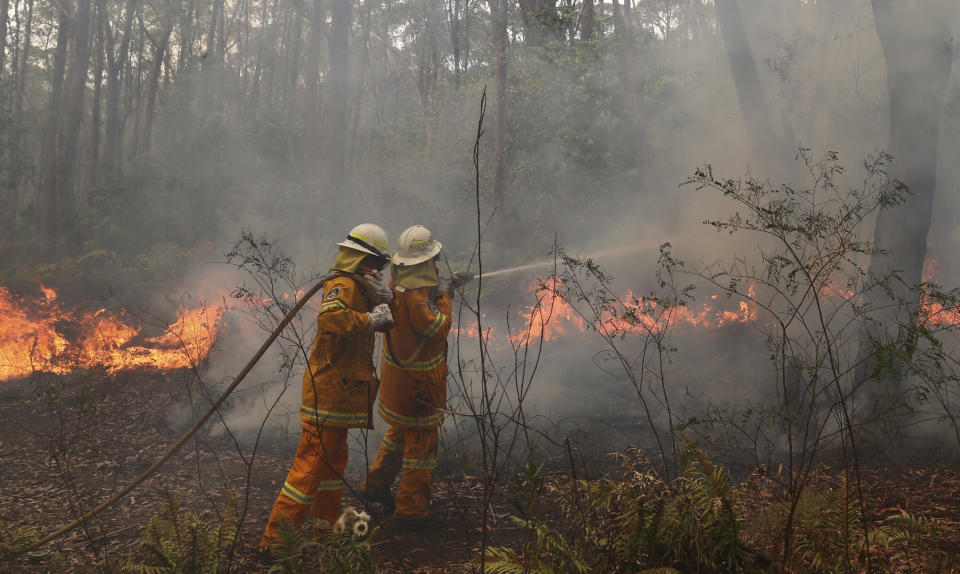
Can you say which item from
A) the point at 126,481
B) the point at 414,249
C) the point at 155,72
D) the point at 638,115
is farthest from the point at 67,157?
the point at 414,249

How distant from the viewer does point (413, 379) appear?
4367 millimetres

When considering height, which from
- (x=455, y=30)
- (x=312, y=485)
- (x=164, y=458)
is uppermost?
(x=455, y=30)

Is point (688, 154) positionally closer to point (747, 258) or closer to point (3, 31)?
point (747, 258)

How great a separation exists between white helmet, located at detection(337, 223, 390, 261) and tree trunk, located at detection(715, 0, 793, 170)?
5.68 meters

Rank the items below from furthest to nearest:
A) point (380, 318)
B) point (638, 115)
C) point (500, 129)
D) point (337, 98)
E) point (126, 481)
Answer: point (337, 98) < point (500, 129) < point (638, 115) < point (126, 481) < point (380, 318)

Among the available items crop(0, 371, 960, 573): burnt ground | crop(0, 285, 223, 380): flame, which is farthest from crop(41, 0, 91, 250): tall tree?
crop(0, 371, 960, 573): burnt ground

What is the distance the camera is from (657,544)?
2.58m

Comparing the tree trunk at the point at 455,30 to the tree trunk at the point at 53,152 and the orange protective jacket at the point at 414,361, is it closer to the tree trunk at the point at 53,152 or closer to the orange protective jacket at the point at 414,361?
the tree trunk at the point at 53,152

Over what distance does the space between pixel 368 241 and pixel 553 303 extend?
4.30 feet

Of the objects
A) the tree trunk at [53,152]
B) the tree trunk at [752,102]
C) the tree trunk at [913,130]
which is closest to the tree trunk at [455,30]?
the tree trunk at [53,152]

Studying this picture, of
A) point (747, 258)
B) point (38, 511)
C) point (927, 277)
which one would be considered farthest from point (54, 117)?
point (927, 277)

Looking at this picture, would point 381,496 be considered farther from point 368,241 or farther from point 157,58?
point 157,58

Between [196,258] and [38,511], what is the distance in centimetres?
1139

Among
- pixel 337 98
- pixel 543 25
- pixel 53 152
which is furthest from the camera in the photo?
pixel 53 152
